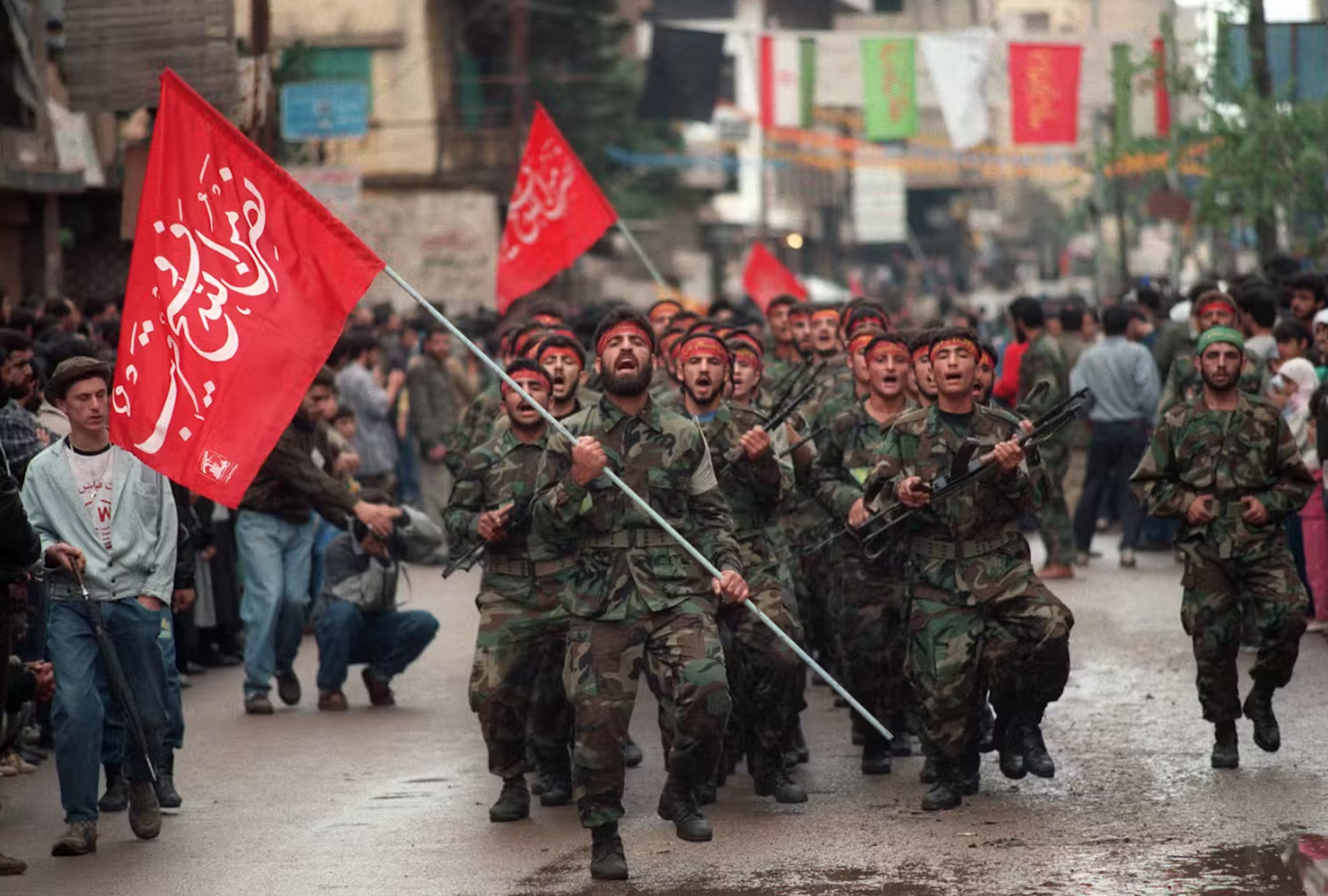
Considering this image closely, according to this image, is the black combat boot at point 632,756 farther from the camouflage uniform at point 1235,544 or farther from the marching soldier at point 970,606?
the camouflage uniform at point 1235,544

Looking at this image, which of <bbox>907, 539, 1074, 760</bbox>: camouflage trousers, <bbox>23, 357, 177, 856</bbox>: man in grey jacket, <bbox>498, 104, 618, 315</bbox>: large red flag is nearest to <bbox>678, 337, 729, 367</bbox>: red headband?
<bbox>907, 539, 1074, 760</bbox>: camouflage trousers

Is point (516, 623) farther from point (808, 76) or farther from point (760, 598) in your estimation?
point (808, 76)

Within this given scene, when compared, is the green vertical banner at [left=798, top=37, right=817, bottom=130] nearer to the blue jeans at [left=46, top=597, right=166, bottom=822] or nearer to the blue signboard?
the blue signboard

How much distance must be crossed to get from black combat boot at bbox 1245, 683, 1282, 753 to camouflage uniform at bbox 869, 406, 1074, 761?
38.1 inches

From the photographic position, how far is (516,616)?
922cm

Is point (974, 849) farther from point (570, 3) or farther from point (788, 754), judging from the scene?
point (570, 3)

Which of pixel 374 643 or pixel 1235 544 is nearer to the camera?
pixel 1235 544

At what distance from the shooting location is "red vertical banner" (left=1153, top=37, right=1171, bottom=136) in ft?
79.7

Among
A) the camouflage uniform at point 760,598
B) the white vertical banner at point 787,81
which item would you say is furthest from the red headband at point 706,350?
the white vertical banner at point 787,81

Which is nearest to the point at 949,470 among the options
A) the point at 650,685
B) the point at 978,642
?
the point at 978,642

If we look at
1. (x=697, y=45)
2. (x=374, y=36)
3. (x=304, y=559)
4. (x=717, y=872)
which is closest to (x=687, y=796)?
(x=717, y=872)

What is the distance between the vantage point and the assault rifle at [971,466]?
8.82m

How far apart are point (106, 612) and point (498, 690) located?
5.05ft

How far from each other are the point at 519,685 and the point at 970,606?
180cm
